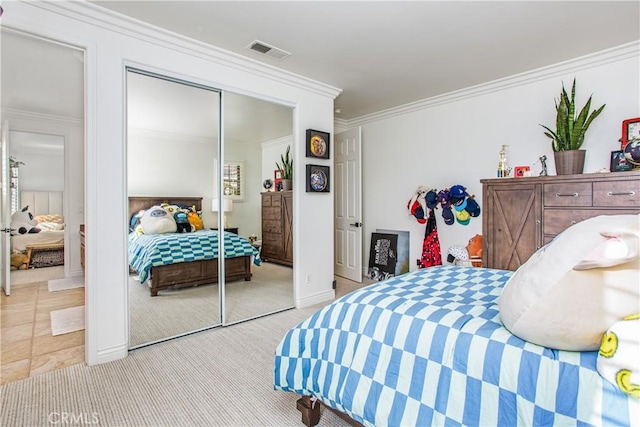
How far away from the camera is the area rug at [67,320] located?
290cm

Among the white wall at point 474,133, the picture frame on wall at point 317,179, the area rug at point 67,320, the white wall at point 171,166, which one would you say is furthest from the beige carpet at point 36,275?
the white wall at point 474,133

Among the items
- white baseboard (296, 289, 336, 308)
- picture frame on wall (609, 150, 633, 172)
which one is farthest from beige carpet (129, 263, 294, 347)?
picture frame on wall (609, 150, 633, 172)

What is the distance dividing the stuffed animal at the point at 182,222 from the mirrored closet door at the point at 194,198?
0.01 metres

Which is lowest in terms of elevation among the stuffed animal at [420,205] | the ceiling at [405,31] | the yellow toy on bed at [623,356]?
the yellow toy on bed at [623,356]

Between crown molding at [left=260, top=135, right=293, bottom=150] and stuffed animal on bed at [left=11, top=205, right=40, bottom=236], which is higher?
crown molding at [left=260, top=135, right=293, bottom=150]

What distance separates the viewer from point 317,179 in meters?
3.63

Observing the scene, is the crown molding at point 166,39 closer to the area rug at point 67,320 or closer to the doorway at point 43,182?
the doorway at point 43,182

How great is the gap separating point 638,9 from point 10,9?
13.3 ft

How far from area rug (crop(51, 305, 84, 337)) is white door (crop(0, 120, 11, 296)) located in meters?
0.86

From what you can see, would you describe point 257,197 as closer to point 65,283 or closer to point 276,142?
point 276,142

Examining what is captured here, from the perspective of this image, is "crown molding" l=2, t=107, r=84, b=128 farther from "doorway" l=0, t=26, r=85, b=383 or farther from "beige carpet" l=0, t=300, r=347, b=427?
"beige carpet" l=0, t=300, r=347, b=427

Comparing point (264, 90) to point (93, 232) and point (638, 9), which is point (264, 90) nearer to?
point (93, 232)

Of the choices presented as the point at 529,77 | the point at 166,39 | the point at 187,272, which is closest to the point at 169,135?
the point at 166,39

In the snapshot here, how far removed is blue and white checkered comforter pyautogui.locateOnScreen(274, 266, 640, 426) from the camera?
3.20 ft
